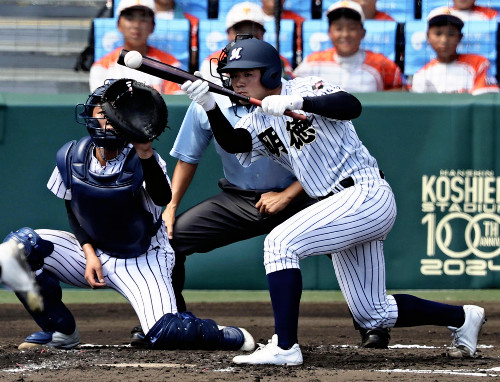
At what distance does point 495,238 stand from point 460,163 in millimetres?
582

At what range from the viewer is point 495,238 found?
704 cm

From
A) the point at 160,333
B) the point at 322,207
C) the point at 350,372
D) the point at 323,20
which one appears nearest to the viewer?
the point at 350,372

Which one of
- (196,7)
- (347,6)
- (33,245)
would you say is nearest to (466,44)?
(347,6)

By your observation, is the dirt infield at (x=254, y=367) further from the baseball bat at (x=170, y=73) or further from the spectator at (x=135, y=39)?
the spectator at (x=135, y=39)

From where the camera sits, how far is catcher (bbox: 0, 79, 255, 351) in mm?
4629

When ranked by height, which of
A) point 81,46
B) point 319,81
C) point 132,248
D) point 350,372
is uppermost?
point 81,46

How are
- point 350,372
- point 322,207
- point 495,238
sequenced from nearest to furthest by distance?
point 350,372 → point 322,207 → point 495,238

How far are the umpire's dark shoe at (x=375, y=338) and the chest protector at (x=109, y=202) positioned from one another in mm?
1171

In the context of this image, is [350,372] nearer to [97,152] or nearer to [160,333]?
[160,333]

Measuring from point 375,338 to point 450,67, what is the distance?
310 cm

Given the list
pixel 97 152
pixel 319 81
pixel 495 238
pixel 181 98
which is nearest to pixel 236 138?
pixel 319 81

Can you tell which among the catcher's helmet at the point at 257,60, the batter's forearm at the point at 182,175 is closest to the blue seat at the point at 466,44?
the batter's forearm at the point at 182,175

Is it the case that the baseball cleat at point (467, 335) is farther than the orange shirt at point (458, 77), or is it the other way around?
the orange shirt at point (458, 77)

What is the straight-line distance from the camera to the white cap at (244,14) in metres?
7.23
